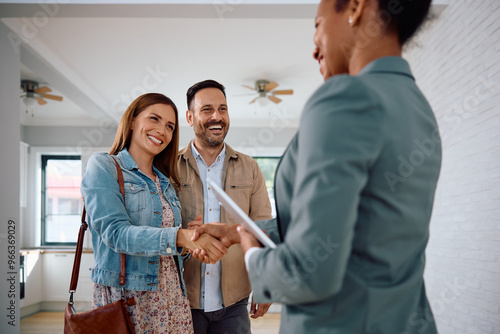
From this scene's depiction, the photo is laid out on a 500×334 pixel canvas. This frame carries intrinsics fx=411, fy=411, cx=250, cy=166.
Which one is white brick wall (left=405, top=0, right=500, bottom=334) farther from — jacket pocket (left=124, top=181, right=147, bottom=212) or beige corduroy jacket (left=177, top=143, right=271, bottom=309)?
jacket pocket (left=124, top=181, right=147, bottom=212)

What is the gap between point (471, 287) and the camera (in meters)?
2.55

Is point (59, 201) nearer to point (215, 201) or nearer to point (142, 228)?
point (215, 201)

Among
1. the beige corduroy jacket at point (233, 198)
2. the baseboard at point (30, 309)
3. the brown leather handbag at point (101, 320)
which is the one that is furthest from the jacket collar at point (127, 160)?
the baseboard at point (30, 309)

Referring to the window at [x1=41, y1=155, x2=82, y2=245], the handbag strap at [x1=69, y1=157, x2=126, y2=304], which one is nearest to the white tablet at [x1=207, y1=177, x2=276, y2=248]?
the handbag strap at [x1=69, y1=157, x2=126, y2=304]

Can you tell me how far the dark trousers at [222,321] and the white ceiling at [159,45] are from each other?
2246mm

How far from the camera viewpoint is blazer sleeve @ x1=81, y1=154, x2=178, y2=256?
1.36m

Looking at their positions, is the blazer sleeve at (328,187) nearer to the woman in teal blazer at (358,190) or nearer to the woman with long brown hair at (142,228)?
the woman in teal blazer at (358,190)

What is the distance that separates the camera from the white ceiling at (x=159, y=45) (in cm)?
320

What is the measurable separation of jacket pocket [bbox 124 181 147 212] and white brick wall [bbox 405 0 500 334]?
162 cm

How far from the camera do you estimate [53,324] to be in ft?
17.5

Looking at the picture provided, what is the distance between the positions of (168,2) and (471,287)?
2871 millimetres

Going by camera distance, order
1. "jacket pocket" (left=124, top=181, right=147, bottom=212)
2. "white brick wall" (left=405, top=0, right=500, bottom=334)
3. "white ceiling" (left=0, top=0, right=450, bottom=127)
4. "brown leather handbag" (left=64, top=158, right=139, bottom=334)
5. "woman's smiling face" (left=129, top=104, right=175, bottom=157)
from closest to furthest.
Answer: "brown leather handbag" (left=64, top=158, right=139, bottom=334)
"jacket pocket" (left=124, top=181, right=147, bottom=212)
"woman's smiling face" (left=129, top=104, right=175, bottom=157)
"white brick wall" (left=405, top=0, right=500, bottom=334)
"white ceiling" (left=0, top=0, right=450, bottom=127)

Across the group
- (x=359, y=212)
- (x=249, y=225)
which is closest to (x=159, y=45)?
(x=249, y=225)

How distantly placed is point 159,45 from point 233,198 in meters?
2.93
